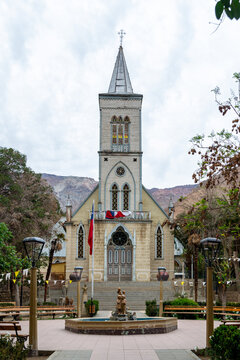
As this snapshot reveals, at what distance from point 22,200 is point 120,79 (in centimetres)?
1577

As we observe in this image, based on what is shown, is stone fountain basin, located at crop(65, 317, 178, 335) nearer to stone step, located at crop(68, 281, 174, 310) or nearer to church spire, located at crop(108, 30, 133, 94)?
stone step, located at crop(68, 281, 174, 310)

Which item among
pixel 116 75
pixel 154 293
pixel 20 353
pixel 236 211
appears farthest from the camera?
pixel 116 75

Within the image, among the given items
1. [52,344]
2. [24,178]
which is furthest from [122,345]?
[24,178]

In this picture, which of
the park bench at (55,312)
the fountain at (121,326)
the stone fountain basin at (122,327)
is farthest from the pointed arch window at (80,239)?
the stone fountain basin at (122,327)

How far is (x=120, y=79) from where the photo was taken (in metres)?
43.3

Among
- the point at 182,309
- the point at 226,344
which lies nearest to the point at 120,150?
the point at 182,309

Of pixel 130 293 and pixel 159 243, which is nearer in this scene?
pixel 130 293

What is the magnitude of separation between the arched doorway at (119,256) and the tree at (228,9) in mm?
34497

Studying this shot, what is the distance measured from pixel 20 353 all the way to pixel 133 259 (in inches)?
1160

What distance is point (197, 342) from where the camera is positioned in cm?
1454

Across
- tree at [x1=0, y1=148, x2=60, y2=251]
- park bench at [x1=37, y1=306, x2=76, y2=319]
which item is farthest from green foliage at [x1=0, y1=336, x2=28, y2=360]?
tree at [x1=0, y1=148, x2=60, y2=251]

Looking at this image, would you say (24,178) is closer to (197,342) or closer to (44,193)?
(44,193)

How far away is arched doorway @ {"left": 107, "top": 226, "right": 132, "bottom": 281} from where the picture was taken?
38.8 m

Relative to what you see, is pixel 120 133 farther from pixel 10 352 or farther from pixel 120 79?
pixel 10 352
